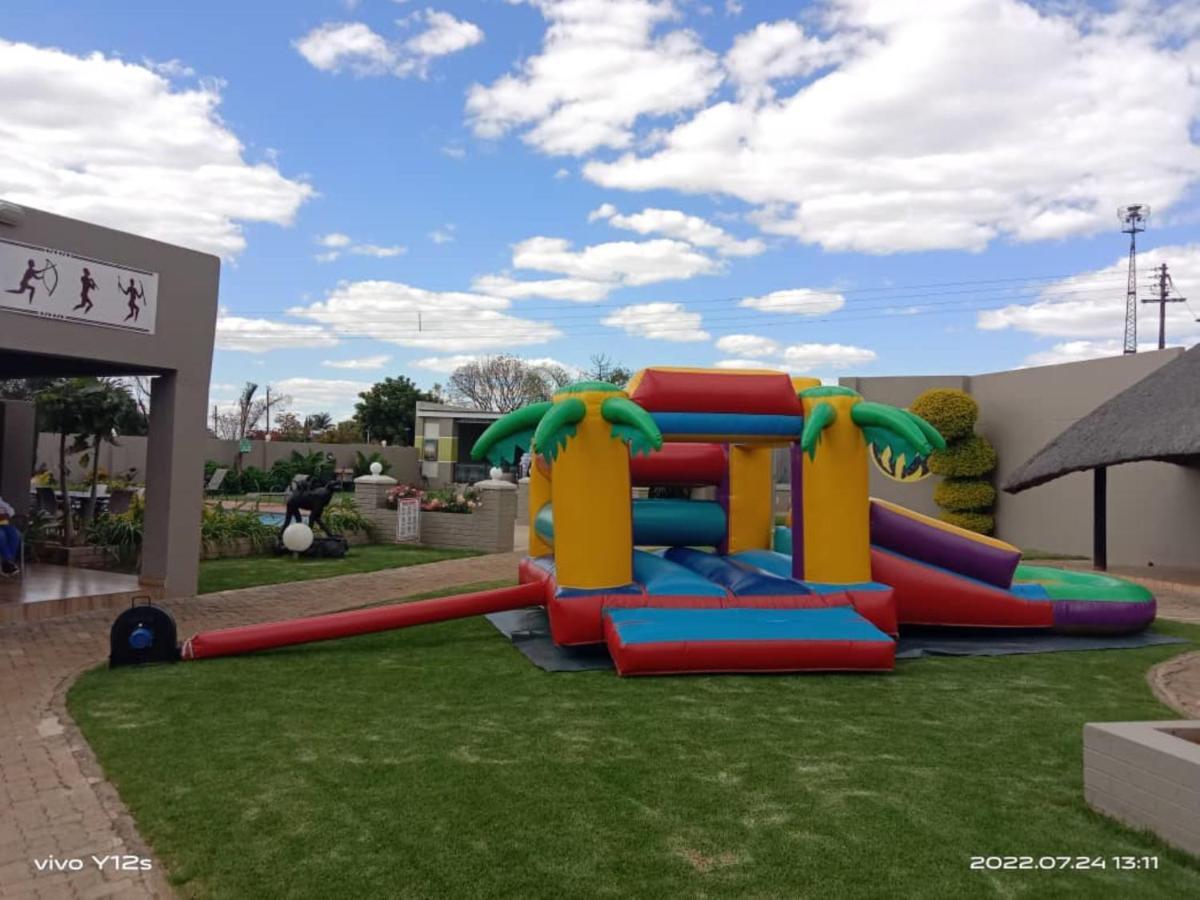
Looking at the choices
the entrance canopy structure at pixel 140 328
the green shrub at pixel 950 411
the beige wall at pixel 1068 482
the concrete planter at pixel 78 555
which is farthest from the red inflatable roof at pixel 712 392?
the green shrub at pixel 950 411

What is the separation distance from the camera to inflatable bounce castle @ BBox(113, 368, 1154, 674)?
21.8 feet

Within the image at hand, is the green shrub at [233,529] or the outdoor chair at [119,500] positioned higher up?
the outdoor chair at [119,500]

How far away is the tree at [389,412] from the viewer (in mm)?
48438

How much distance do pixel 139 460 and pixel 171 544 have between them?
2066cm

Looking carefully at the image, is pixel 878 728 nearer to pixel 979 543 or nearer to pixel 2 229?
pixel 979 543

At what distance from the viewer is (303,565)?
12977 mm

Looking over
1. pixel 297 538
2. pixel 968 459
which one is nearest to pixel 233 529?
pixel 297 538

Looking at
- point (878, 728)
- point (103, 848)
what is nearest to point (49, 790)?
point (103, 848)

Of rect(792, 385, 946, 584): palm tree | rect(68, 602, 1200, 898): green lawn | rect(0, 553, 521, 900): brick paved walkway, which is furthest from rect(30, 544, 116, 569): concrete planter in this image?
rect(792, 385, 946, 584): palm tree

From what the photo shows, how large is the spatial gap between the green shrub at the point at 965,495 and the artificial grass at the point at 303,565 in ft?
31.4

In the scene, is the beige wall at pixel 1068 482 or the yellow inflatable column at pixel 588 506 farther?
the beige wall at pixel 1068 482

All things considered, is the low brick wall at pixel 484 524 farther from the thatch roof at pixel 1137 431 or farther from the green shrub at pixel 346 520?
the thatch roof at pixel 1137 431

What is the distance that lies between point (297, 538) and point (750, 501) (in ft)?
23.8

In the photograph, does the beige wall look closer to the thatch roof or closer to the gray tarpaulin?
the thatch roof
